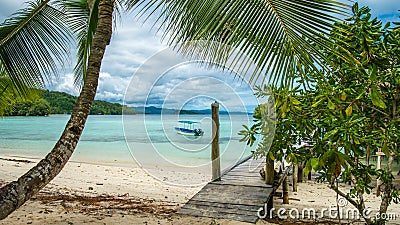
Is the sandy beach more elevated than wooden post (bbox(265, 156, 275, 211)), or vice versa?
wooden post (bbox(265, 156, 275, 211))

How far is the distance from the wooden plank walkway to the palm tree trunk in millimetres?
2467

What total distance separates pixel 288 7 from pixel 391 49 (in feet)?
6.78

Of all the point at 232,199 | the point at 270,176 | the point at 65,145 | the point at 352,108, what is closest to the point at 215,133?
the point at 270,176

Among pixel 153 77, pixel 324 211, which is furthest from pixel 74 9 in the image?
pixel 324 211

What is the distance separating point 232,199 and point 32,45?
133 inches

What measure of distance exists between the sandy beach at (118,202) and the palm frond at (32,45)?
1.77 meters

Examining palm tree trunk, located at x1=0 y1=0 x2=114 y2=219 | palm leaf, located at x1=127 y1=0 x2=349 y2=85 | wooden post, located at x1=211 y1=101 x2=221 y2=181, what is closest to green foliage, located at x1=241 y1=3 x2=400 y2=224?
palm leaf, located at x1=127 y1=0 x2=349 y2=85

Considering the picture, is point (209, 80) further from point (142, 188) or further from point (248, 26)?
point (142, 188)

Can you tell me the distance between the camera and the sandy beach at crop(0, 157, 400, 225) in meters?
4.52

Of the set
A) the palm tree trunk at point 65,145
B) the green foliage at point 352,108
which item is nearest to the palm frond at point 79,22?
the palm tree trunk at point 65,145

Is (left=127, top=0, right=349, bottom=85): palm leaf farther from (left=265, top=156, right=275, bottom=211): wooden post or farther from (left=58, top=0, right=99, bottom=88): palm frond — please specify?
(left=265, top=156, right=275, bottom=211): wooden post

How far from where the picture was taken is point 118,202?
19.3ft

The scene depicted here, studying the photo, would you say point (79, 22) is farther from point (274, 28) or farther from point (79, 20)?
point (274, 28)

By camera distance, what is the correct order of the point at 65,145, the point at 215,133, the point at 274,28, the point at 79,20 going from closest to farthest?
the point at 274,28 → the point at 65,145 → the point at 79,20 → the point at 215,133
